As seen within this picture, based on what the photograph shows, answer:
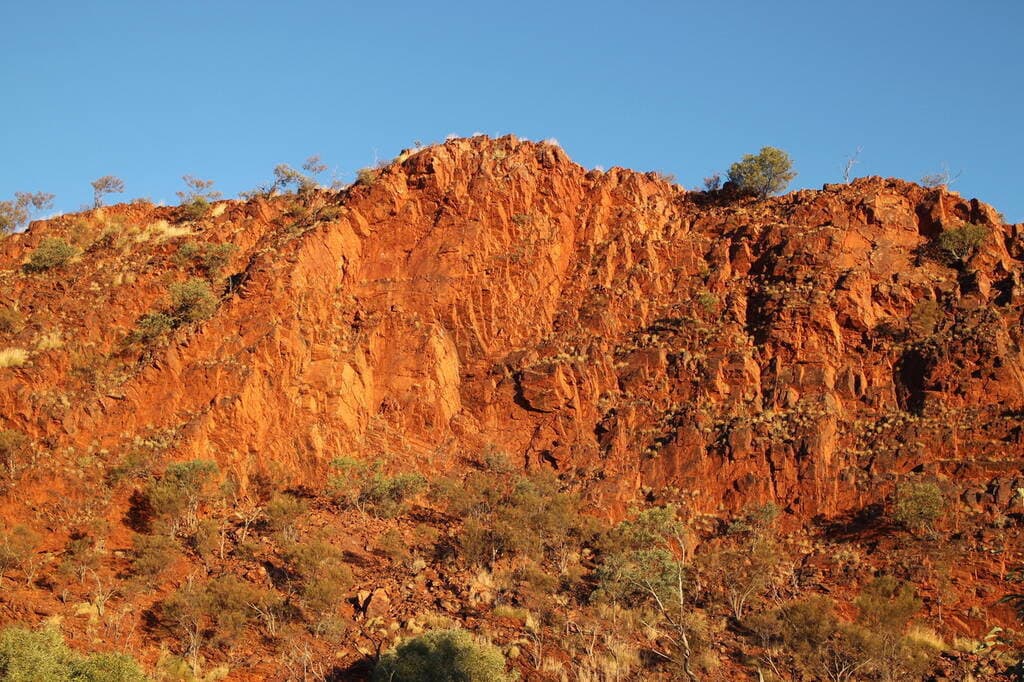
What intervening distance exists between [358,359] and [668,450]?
10963 millimetres

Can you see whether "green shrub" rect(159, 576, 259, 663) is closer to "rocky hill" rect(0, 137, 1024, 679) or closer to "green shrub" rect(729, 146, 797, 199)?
"rocky hill" rect(0, 137, 1024, 679)

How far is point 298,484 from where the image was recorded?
2822 cm

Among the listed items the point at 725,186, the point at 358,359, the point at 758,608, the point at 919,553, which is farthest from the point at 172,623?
the point at 725,186

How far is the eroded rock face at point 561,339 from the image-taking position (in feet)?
91.9

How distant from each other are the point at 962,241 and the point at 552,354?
15.5m

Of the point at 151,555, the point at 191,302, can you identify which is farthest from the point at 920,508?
the point at 191,302

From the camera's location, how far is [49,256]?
118 feet

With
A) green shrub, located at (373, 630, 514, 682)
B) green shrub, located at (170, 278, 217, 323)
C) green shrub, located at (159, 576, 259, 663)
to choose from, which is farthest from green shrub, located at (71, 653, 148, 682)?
green shrub, located at (170, 278, 217, 323)

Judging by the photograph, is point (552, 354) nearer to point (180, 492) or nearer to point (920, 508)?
point (920, 508)

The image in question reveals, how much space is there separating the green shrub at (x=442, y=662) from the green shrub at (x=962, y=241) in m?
22.8

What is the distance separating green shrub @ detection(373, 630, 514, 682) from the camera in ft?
67.6

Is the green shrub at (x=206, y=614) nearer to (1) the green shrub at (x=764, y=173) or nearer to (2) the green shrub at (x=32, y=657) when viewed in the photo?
(2) the green shrub at (x=32, y=657)

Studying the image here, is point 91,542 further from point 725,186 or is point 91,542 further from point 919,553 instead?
point 725,186

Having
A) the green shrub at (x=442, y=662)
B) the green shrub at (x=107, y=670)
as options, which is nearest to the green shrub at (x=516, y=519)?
the green shrub at (x=442, y=662)
